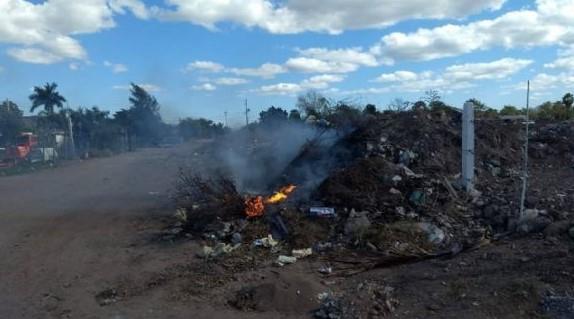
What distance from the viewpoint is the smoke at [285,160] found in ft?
37.6

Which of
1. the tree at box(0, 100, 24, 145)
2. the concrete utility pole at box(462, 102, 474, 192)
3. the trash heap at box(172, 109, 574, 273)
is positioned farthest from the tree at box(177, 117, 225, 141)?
the concrete utility pole at box(462, 102, 474, 192)

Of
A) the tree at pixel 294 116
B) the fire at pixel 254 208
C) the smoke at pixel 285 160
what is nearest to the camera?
the fire at pixel 254 208

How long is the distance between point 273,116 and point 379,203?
38.6 ft

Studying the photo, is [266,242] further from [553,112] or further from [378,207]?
[553,112]

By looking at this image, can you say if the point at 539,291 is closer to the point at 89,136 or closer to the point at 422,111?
the point at 422,111

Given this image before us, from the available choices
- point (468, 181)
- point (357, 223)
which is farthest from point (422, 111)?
point (357, 223)

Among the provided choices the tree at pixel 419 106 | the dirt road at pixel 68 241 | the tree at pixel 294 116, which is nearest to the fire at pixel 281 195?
the dirt road at pixel 68 241

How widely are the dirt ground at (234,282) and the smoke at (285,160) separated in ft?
11.4

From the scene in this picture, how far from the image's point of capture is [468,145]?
9727 mm

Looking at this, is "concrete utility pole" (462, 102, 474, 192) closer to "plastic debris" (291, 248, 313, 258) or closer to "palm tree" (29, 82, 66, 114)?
"plastic debris" (291, 248, 313, 258)

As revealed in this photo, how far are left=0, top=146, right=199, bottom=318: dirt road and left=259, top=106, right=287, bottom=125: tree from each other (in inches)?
173

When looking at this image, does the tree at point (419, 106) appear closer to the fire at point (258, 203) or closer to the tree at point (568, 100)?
the fire at point (258, 203)

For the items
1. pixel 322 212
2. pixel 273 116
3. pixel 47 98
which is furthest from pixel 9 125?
pixel 322 212

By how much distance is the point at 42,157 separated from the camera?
29.5m
